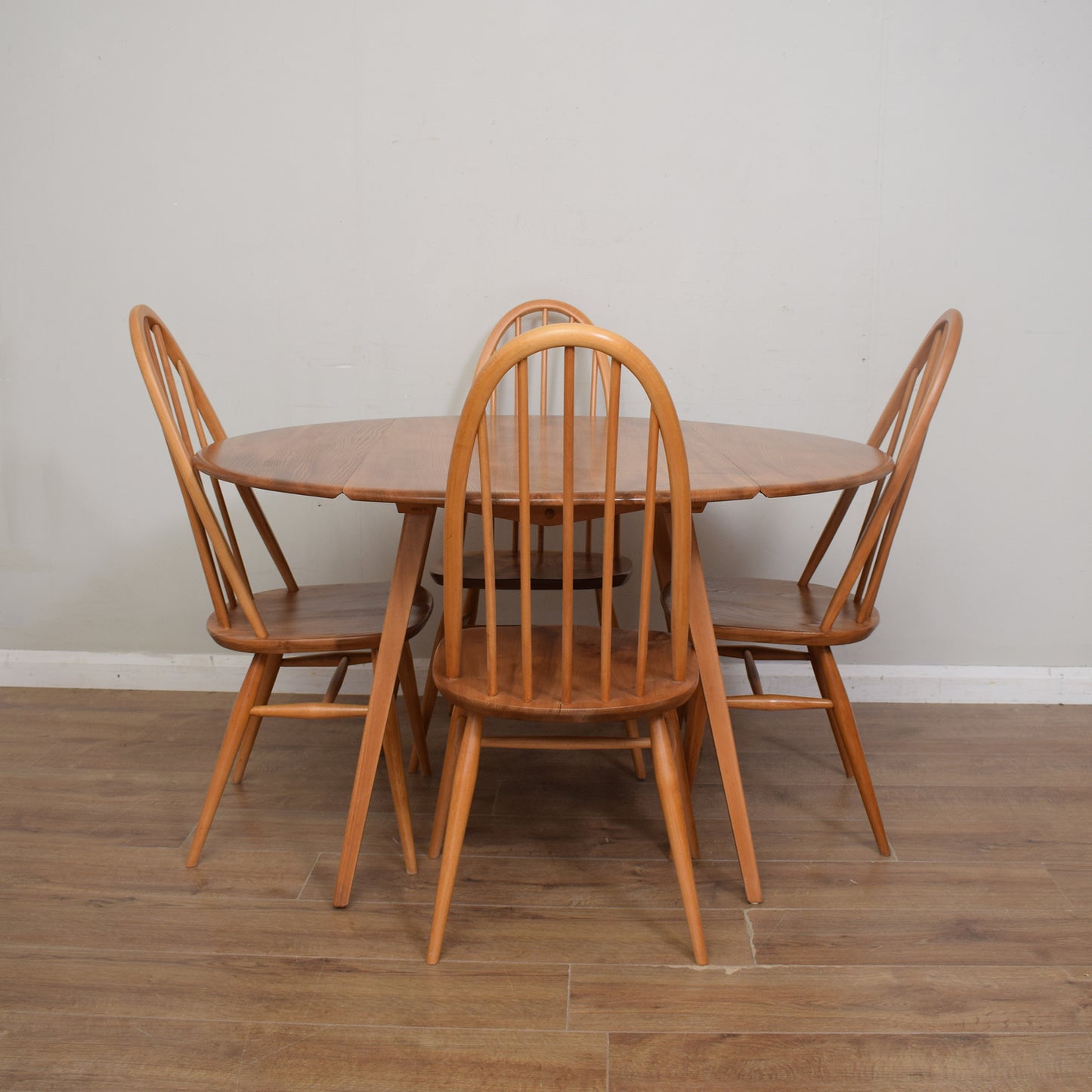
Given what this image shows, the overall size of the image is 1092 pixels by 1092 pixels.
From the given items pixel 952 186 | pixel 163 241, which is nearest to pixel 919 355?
pixel 952 186

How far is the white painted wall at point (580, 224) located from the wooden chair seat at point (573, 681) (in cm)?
98

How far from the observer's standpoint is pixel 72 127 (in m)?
2.34

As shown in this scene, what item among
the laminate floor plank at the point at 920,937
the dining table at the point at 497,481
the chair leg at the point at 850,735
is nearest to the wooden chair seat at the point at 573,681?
A: the dining table at the point at 497,481

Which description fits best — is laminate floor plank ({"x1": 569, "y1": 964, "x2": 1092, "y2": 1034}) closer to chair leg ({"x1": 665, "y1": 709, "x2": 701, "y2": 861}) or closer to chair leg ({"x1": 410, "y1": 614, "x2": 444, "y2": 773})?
chair leg ({"x1": 665, "y1": 709, "x2": 701, "y2": 861})

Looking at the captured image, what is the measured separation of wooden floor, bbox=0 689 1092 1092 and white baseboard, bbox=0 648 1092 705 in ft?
1.10

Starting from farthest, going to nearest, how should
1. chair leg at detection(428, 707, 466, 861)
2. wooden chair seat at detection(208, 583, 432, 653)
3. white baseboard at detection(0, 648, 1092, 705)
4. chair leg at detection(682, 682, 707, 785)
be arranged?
white baseboard at detection(0, 648, 1092, 705)
chair leg at detection(682, 682, 707, 785)
wooden chair seat at detection(208, 583, 432, 653)
chair leg at detection(428, 707, 466, 861)

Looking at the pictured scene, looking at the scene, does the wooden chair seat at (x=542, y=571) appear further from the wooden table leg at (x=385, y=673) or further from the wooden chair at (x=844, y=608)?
the wooden table leg at (x=385, y=673)

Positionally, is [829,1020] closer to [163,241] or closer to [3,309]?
[163,241]

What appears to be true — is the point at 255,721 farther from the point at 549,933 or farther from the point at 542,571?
the point at 549,933

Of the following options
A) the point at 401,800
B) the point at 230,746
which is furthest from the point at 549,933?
the point at 230,746

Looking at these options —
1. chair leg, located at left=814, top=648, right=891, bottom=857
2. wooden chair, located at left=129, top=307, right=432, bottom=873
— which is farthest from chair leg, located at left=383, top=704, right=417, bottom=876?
chair leg, located at left=814, top=648, right=891, bottom=857

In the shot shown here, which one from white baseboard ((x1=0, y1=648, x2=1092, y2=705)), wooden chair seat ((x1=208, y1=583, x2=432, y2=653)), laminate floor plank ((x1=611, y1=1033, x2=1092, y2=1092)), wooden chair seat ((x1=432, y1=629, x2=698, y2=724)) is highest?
wooden chair seat ((x1=432, y1=629, x2=698, y2=724))

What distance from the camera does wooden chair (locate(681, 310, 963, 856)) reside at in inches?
63.0

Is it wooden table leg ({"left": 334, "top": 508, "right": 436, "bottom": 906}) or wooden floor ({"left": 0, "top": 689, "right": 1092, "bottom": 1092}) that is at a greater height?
wooden table leg ({"left": 334, "top": 508, "right": 436, "bottom": 906})
